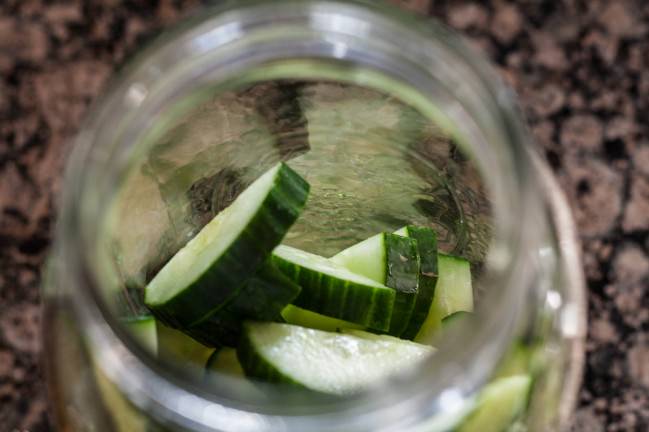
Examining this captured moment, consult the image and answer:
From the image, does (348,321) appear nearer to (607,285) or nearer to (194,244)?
(194,244)

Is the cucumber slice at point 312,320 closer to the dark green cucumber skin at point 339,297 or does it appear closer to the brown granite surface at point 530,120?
the dark green cucumber skin at point 339,297

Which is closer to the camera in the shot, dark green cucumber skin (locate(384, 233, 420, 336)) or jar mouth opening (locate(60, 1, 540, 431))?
jar mouth opening (locate(60, 1, 540, 431))

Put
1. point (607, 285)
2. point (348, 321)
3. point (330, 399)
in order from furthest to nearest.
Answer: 1. point (607, 285)
2. point (348, 321)
3. point (330, 399)

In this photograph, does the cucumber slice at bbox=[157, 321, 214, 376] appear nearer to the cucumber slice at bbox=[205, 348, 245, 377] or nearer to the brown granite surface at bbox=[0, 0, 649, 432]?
the cucumber slice at bbox=[205, 348, 245, 377]

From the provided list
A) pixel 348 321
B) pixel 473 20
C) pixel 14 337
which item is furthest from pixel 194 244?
pixel 473 20

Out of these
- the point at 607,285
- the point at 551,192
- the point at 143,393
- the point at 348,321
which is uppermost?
the point at 607,285

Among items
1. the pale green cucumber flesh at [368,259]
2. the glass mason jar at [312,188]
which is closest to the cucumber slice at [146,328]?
the glass mason jar at [312,188]

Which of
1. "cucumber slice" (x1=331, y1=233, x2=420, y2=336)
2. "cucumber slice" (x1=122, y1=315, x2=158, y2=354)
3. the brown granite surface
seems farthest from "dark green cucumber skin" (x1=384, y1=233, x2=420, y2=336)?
the brown granite surface
